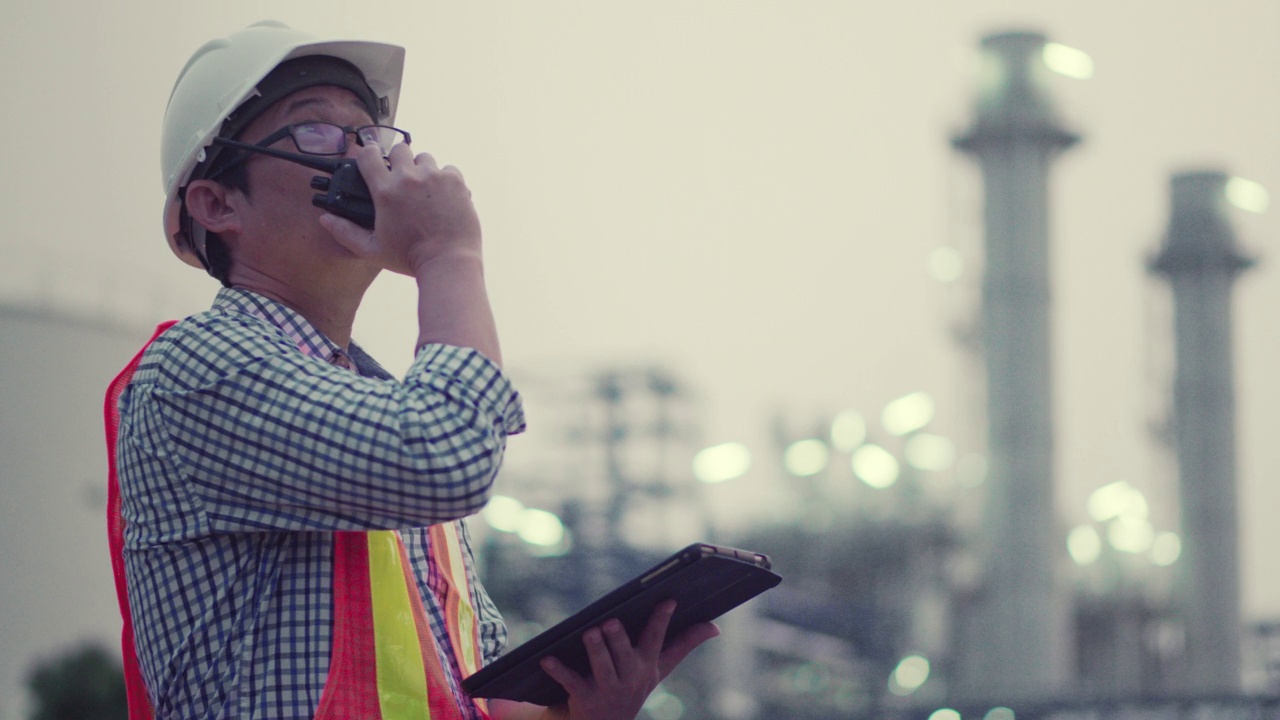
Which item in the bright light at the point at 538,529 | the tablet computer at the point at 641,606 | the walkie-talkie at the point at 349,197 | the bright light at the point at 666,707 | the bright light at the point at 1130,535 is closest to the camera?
the tablet computer at the point at 641,606

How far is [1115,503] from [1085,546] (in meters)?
1.81

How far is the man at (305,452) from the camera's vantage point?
149cm

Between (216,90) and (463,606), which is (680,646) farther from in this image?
(216,90)

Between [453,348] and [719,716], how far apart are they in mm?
24349

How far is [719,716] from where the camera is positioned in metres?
25.1

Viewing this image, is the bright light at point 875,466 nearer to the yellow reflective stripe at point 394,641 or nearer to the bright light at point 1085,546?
the bright light at point 1085,546

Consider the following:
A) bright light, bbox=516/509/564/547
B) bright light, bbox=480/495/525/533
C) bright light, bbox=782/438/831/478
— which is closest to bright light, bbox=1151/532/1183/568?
bright light, bbox=782/438/831/478

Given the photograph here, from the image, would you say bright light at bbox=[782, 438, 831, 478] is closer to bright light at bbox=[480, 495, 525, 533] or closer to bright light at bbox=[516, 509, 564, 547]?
bright light at bbox=[516, 509, 564, 547]

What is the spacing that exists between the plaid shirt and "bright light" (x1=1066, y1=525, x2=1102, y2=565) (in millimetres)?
35135

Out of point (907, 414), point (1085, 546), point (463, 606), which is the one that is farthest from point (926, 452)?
point (463, 606)

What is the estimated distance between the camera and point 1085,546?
36.0 m

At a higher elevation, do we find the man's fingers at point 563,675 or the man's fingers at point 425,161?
the man's fingers at point 425,161

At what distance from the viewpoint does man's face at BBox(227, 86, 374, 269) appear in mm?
1799

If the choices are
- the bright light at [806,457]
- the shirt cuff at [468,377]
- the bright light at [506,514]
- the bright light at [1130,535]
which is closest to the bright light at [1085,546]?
the bright light at [1130,535]
